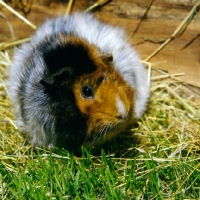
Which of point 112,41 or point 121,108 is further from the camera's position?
point 112,41

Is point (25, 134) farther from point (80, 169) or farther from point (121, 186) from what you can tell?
point (121, 186)

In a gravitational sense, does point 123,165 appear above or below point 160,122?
below

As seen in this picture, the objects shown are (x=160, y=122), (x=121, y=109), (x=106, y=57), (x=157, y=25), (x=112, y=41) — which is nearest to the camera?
(x=121, y=109)

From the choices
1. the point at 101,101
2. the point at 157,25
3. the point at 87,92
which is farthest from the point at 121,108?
the point at 157,25

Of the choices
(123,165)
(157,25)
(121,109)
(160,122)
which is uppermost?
(157,25)

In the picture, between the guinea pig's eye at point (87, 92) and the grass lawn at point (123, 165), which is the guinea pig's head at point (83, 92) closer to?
the guinea pig's eye at point (87, 92)

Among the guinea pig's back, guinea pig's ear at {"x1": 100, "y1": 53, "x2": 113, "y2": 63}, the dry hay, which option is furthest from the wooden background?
guinea pig's ear at {"x1": 100, "y1": 53, "x2": 113, "y2": 63}

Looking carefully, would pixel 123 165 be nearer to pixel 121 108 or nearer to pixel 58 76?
pixel 121 108
